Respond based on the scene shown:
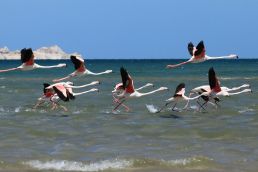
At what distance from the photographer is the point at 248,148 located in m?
13.6

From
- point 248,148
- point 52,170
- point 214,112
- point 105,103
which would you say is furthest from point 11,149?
point 105,103

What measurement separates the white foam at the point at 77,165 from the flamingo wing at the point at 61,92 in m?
8.01

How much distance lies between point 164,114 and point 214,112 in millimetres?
1873

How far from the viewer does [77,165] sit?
11844 mm

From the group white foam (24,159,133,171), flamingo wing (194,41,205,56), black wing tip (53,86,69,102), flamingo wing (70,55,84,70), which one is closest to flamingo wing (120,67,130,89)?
black wing tip (53,86,69,102)

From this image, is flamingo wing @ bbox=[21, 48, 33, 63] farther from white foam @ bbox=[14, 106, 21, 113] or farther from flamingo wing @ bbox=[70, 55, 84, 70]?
white foam @ bbox=[14, 106, 21, 113]

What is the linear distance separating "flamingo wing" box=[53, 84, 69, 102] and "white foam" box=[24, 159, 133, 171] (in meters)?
A: 8.01

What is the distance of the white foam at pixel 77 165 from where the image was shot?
1166 centimetres

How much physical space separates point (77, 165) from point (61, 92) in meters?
8.85

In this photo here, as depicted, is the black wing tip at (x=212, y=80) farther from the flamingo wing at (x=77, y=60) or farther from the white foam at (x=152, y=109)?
the flamingo wing at (x=77, y=60)

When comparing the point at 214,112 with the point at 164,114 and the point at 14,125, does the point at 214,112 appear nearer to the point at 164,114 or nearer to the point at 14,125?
the point at 164,114

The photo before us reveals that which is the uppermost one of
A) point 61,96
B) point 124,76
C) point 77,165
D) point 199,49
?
point 199,49

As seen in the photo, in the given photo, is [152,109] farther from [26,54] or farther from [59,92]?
[26,54]

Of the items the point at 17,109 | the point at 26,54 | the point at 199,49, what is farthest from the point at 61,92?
the point at 199,49
